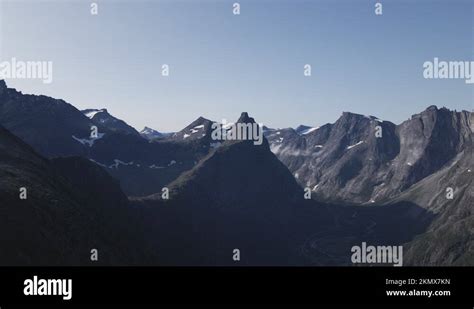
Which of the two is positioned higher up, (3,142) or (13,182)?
(3,142)

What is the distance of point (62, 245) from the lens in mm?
106688

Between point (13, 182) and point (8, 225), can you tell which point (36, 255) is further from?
point (13, 182)

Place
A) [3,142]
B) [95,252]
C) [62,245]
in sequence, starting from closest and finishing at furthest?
[62,245]
[95,252]
[3,142]

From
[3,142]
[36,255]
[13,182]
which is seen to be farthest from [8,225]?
[3,142]

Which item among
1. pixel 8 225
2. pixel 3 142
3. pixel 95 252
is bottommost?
pixel 95 252
